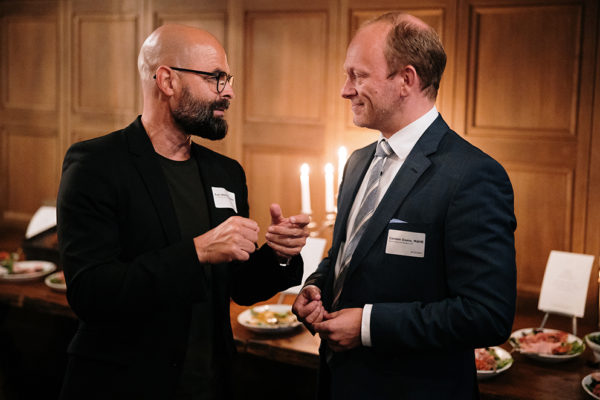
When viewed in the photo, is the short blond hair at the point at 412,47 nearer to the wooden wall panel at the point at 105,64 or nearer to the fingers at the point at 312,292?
the fingers at the point at 312,292

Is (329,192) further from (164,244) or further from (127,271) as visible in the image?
(127,271)

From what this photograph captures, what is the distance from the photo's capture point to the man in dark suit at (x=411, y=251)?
4.70ft

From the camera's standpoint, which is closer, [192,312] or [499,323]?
[499,323]

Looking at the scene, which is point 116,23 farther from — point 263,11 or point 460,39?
point 460,39

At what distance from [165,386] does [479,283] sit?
0.91 meters

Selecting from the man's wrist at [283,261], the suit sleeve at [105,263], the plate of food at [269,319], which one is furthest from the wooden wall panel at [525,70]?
the suit sleeve at [105,263]

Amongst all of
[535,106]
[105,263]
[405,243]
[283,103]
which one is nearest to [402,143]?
[405,243]

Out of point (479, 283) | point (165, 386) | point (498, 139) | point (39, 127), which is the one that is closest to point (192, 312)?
point (165, 386)

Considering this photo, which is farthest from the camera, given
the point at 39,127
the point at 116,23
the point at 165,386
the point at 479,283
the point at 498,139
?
the point at 39,127

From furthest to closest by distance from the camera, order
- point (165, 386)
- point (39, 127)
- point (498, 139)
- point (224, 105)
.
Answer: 1. point (39, 127)
2. point (498, 139)
3. point (224, 105)
4. point (165, 386)

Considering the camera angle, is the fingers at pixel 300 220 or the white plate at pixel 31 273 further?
the white plate at pixel 31 273

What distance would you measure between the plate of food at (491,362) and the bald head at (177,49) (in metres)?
1.43

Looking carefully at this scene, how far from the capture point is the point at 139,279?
1.54 metres

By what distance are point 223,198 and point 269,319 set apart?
0.99 m
